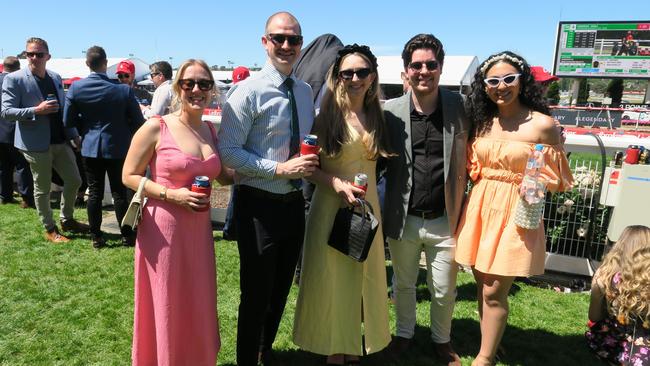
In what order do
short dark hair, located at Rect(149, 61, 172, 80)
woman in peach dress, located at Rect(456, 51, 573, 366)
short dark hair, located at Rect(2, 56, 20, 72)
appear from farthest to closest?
short dark hair, located at Rect(2, 56, 20, 72) → short dark hair, located at Rect(149, 61, 172, 80) → woman in peach dress, located at Rect(456, 51, 573, 366)

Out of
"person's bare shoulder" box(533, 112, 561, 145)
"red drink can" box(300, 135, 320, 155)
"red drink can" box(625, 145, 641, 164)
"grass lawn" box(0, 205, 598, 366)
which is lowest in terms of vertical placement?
"grass lawn" box(0, 205, 598, 366)

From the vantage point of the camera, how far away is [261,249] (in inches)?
108

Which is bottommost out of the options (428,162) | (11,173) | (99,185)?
(11,173)

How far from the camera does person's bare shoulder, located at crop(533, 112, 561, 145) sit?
2.81 m

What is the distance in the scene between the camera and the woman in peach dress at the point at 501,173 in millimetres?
2832

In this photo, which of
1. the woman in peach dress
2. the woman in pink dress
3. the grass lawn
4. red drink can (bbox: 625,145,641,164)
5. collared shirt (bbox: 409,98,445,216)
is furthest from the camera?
red drink can (bbox: 625,145,641,164)

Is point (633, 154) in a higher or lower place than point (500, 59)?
lower

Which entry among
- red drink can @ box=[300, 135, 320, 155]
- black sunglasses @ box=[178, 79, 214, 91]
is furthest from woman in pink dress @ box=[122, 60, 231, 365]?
red drink can @ box=[300, 135, 320, 155]

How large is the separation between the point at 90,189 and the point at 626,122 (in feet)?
76.4

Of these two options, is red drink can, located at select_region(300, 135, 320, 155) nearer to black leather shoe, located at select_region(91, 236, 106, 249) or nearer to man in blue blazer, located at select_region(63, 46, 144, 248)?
man in blue blazer, located at select_region(63, 46, 144, 248)

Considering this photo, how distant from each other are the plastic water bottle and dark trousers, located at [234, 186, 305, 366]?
4.33 ft

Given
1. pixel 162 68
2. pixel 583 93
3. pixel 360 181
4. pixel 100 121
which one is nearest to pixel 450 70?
pixel 162 68

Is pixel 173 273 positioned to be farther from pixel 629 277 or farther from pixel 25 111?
pixel 25 111

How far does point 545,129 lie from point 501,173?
0.35 meters
